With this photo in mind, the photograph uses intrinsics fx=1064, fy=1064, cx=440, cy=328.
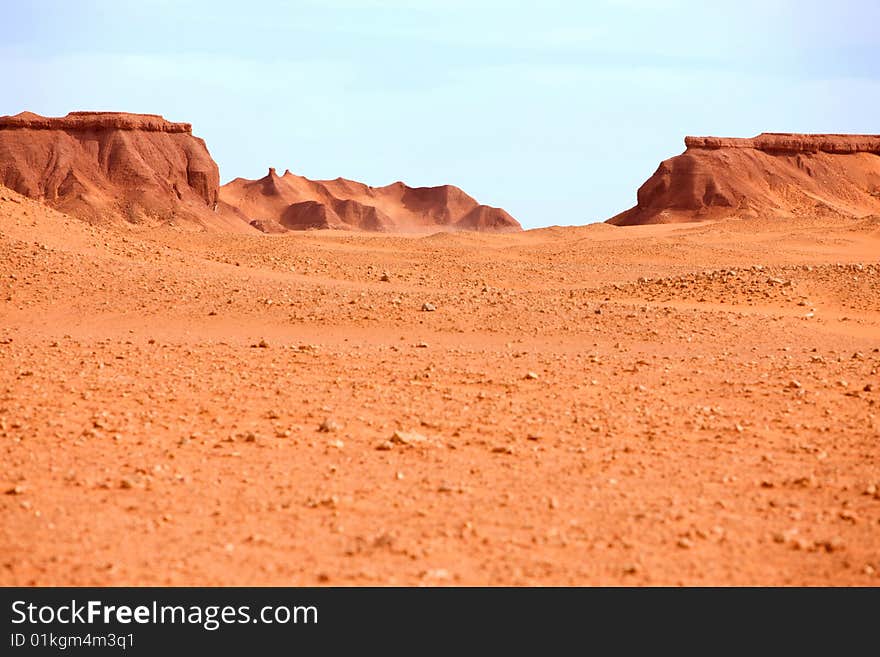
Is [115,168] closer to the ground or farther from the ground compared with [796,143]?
closer to the ground

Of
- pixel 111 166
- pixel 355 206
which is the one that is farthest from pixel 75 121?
pixel 355 206

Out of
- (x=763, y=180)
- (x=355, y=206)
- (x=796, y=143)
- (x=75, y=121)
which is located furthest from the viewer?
(x=355, y=206)

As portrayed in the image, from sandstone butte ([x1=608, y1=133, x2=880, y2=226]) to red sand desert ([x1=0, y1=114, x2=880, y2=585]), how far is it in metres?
51.7

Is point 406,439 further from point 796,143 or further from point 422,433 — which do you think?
point 796,143

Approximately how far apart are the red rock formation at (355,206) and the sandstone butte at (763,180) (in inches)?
1605

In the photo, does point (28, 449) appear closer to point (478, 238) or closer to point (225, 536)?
point (225, 536)

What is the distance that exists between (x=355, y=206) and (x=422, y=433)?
11330 centimetres

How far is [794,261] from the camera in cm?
3216

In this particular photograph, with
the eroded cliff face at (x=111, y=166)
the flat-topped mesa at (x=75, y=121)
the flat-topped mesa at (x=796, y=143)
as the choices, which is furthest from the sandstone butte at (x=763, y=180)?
the flat-topped mesa at (x=75, y=121)

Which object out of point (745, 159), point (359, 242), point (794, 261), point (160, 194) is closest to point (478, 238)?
point (359, 242)

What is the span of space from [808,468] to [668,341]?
7.07 m

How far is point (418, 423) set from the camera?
9258mm

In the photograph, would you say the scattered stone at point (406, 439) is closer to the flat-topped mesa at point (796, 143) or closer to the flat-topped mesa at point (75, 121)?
the flat-topped mesa at point (75, 121)

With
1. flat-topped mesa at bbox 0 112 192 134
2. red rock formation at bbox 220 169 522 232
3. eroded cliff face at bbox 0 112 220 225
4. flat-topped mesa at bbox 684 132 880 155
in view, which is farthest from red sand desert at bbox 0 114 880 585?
red rock formation at bbox 220 169 522 232
